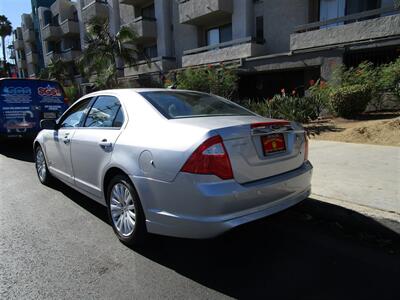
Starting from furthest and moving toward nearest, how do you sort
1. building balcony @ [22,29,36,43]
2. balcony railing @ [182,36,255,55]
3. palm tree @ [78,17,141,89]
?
building balcony @ [22,29,36,43] → palm tree @ [78,17,141,89] → balcony railing @ [182,36,255,55]

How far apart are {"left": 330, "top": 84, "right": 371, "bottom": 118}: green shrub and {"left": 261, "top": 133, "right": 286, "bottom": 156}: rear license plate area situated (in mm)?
7558

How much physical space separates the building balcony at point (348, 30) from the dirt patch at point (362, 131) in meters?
4.11

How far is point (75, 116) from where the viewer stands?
5.11m

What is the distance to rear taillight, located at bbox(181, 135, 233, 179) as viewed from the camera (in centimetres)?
296

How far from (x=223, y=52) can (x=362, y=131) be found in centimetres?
1158

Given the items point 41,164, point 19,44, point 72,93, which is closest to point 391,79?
point 41,164

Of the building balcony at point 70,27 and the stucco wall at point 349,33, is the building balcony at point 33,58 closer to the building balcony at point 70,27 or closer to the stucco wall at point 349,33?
the building balcony at point 70,27

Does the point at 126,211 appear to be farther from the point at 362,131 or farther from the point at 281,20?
the point at 281,20

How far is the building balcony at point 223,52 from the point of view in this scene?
17.4m

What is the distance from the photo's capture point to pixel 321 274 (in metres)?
3.09

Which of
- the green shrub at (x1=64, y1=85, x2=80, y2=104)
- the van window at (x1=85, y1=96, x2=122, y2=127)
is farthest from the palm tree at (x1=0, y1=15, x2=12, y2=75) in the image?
the van window at (x1=85, y1=96, x2=122, y2=127)

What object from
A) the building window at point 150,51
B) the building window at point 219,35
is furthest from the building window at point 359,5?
the building window at point 150,51

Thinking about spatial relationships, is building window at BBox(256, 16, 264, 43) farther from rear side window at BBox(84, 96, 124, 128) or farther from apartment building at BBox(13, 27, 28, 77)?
apartment building at BBox(13, 27, 28, 77)

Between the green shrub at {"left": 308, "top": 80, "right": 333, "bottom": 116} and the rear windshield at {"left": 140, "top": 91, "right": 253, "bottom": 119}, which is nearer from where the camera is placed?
the rear windshield at {"left": 140, "top": 91, "right": 253, "bottom": 119}
